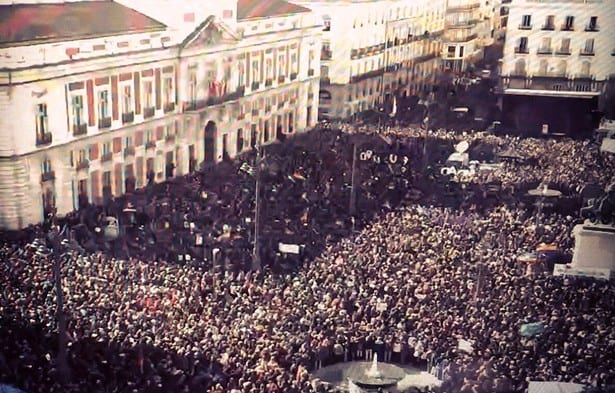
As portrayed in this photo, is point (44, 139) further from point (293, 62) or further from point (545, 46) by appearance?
point (545, 46)

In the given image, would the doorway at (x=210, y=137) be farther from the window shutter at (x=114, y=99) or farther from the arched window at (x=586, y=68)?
the arched window at (x=586, y=68)

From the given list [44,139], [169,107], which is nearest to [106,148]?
[44,139]

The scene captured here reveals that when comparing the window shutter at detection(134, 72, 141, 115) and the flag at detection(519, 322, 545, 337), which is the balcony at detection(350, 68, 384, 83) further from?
the flag at detection(519, 322, 545, 337)

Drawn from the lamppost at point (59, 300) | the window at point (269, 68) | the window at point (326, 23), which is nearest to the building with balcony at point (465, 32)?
the window at point (326, 23)

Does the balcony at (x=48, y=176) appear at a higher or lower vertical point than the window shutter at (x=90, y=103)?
lower

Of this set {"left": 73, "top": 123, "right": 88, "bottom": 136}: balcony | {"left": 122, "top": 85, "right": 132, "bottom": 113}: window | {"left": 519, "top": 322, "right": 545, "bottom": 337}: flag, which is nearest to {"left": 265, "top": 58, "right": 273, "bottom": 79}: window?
{"left": 122, "top": 85, "right": 132, "bottom": 113}: window
